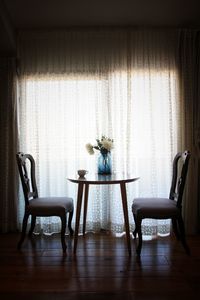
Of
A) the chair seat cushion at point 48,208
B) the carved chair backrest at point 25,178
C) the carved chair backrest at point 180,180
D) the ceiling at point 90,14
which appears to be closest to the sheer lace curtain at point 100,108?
the ceiling at point 90,14

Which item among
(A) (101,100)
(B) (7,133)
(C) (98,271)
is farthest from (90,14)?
→ (C) (98,271)

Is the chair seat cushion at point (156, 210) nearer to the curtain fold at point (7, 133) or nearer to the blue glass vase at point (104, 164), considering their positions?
the blue glass vase at point (104, 164)

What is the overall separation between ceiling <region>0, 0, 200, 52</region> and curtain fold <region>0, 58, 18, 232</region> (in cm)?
29

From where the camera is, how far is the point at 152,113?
3246 mm

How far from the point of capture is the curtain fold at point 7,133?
3.28 meters

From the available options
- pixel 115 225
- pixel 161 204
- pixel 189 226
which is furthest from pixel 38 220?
pixel 189 226

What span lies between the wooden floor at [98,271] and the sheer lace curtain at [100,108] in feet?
1.51

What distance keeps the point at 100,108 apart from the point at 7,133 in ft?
3.70

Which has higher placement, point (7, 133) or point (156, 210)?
point (7, 133)

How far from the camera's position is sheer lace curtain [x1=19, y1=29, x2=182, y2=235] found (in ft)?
10.7

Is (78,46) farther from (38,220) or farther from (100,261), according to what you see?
(100,261)

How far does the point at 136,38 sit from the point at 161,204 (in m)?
1.94

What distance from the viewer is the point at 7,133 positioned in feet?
10.8

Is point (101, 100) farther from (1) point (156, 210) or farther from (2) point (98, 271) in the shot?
(2) point (98, 271)
